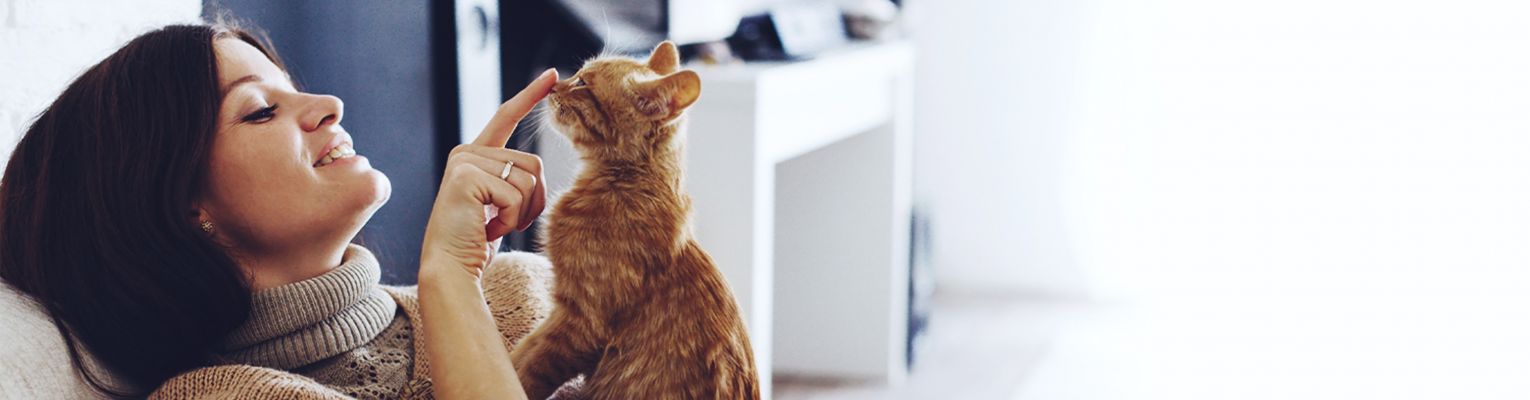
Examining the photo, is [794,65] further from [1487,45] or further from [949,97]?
[1487,45]

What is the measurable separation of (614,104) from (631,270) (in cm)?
14

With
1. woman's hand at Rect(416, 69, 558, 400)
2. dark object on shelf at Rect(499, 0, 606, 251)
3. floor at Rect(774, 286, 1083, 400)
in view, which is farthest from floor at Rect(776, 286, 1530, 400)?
woman's hand at Rect(416, 69, 558, 400)

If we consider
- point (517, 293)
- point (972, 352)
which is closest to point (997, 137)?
point (972, 352)

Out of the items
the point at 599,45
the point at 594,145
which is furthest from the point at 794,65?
the point at 594,145

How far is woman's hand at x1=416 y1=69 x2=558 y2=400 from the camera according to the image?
3.28 ft

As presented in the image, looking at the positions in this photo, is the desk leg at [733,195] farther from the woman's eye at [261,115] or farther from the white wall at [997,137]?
the white wall at [997,137]

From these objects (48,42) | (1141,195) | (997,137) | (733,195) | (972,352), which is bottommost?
(972,352)

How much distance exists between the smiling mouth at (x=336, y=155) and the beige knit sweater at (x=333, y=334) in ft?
0.34

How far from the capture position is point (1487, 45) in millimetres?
3326

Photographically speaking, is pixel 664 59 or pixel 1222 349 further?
pixel 1222 349

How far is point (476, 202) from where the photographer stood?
1031 mm

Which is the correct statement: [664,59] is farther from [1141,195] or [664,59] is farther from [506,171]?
[1141,195]

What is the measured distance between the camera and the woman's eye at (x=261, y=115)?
3.59 ft

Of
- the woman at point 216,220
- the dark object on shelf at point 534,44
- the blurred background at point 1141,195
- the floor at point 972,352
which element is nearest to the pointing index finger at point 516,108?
the woman at point 216,220
